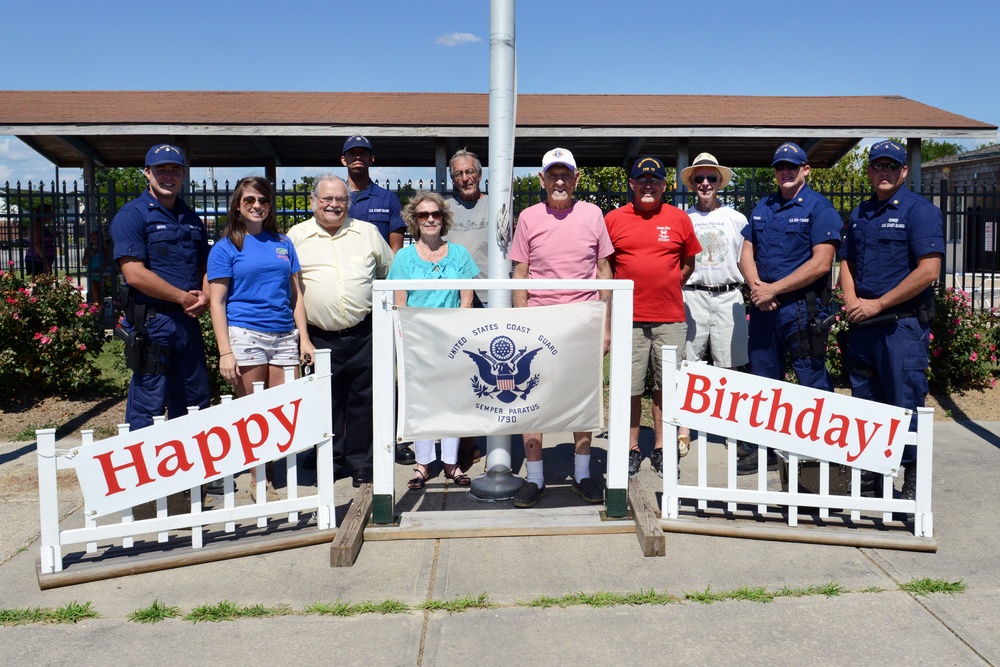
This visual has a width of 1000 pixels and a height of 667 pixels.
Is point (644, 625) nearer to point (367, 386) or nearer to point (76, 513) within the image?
point (367, 386)

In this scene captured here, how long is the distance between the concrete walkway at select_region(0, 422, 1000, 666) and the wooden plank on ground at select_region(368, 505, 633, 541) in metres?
0.05

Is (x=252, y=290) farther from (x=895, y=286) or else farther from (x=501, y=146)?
(x=895, y=286)

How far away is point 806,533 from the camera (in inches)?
158

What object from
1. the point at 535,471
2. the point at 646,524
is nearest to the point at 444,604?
the point at 646,524

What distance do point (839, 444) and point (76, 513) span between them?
4177 millimetres

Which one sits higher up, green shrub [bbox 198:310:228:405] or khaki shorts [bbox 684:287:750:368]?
khaki shorts [bbox 684:287:750:368]

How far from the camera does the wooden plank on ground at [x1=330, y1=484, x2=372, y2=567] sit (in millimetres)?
3758

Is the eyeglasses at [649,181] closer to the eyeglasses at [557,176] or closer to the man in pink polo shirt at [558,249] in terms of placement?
the man in pink polo shirt at [558,249]

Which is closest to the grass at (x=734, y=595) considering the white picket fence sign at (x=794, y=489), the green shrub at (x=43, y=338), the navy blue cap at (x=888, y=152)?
the white picket fence sign at (x=794, y=489)

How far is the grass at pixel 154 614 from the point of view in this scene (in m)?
3.24

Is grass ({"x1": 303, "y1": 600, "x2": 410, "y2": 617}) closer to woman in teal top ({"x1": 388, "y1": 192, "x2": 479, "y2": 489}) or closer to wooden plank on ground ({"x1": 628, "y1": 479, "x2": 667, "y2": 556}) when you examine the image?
wooden plank on ground ({"x1": 628, "y1": 479, "x2": 667, "y2": 556})

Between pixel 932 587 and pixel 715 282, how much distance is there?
2.56 metres

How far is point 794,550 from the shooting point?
3926 millimetres

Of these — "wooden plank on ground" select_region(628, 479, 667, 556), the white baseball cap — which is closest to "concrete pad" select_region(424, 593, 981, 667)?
"wooden plank on ground" select_region(628, 479, 667, 556)
